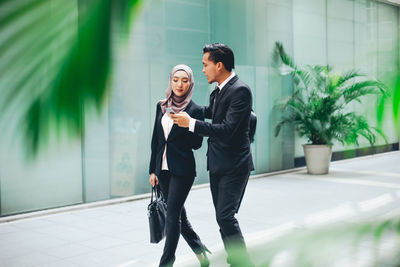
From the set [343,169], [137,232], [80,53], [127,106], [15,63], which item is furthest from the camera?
[343,169]

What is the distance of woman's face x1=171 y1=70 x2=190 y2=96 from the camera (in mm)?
2602

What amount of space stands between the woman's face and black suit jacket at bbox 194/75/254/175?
0.19 metres

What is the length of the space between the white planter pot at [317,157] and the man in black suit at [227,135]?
581 cm

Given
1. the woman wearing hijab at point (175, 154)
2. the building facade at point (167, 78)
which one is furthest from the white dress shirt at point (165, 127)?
the building facade at point (167, 78)

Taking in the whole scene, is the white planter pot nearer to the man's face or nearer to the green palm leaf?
the man's face

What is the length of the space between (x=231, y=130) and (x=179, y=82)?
0.48 metres

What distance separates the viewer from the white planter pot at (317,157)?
811 cm

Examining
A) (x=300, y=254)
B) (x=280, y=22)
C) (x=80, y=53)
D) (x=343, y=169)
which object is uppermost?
(x=280, y=22)

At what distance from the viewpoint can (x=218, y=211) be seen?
2.50m

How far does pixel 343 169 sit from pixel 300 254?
356 inches

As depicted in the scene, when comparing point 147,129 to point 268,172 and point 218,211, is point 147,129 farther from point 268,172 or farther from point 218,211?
A: point 218,211

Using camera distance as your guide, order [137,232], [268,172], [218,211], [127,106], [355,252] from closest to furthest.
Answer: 1. [355,252]
2. [218,211]
3. [137,232]
4. [127,106]
5. [268,172]

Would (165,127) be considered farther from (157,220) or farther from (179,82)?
(157,220)

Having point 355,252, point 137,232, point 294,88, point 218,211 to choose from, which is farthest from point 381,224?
point 294,88
